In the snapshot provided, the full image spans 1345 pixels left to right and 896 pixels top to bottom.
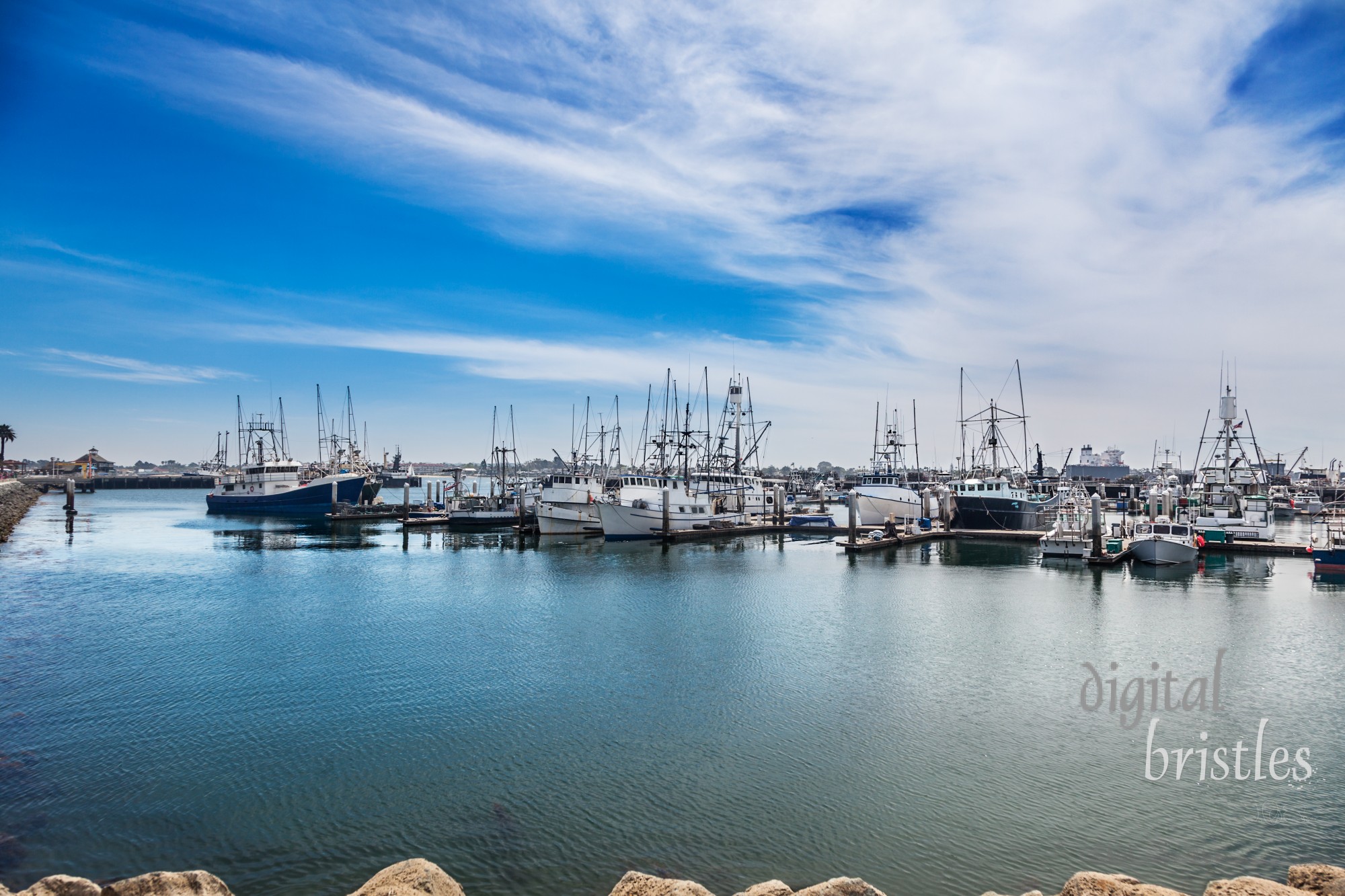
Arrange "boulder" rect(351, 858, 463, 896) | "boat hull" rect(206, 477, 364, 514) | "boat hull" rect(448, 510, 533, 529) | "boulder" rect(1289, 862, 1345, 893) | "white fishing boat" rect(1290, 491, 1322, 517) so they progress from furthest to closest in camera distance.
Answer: "white fishing boat" rect(1290, 491, 1322, 517)
"boat hull" rect(206, 477, 364, 514)
"boat hull" rect(448, 510, 533, 529)
"boulder" rect(1289, 862, 1345, 893)
"boulder" rect(351, 858, 463, 896)

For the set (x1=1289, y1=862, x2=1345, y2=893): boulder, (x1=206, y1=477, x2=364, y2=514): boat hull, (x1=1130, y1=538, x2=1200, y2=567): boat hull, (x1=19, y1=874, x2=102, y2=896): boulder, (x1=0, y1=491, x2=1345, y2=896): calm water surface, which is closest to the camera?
(x1=19, y1=874, x2=102, y2=896): boulder

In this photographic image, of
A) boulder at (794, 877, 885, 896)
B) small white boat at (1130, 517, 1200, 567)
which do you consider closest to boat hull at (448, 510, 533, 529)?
small white boat at (1130, 517, 1200, 567)

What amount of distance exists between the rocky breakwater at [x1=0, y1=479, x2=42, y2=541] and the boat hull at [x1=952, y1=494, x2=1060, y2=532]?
70.4 metres

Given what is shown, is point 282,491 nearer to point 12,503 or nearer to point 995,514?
point 12,503

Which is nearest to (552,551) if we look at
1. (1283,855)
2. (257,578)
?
(257,578)

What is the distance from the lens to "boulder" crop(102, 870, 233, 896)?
26.2ft

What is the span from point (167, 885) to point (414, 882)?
8.83 ft

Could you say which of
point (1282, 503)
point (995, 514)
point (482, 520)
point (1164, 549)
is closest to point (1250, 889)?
point (1164, 549)

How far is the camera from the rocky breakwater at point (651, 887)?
25.9 ft

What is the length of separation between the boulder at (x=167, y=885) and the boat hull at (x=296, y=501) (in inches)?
3134

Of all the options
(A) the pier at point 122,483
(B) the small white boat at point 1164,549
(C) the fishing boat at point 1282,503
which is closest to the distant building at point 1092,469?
(C) the fishing boat at point 1282,503

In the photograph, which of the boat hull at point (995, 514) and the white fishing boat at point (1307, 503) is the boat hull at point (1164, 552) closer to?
the boat hull at point (995, 514)

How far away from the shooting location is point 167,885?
8109 millimetres

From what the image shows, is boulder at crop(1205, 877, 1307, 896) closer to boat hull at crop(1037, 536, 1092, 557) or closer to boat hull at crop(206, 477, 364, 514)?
boat hull at crop(1037, 536, 1092, 557)
